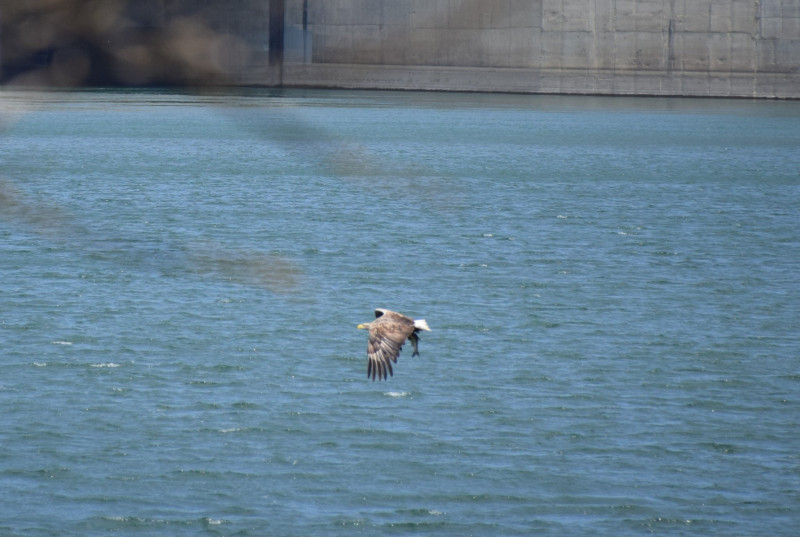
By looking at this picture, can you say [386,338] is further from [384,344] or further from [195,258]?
[195,258]

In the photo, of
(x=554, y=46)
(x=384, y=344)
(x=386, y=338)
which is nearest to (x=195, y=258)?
(x=386, y=338)

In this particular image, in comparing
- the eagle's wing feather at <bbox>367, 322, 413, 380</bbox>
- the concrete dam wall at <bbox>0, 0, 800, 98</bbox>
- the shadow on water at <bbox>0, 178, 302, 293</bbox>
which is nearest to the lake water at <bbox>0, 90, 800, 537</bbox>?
the shadow on water at <bbox>0, 178, 302, 293</bbox>

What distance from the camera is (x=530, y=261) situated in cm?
3331

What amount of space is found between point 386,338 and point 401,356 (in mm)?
9128

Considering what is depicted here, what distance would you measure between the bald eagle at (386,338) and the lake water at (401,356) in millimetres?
1923

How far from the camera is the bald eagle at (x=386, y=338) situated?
12648mm

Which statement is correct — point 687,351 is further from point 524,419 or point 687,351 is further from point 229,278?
point 229,278

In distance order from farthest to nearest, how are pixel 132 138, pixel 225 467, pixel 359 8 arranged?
pixel 359 8 < pixel 132 138 < pixel 225 467

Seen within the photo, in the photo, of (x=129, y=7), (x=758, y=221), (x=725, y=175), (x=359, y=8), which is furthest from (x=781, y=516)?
(x=359, y=8)

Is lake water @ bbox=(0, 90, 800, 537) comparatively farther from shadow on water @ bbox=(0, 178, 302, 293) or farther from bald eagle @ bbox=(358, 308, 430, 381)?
bald eagle @ bbox=(358, 308, 430, 381)

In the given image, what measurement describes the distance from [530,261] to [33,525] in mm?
21831

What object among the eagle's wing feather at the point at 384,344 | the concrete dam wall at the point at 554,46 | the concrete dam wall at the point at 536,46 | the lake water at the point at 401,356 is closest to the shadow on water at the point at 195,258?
the lake water at the point at 401,356

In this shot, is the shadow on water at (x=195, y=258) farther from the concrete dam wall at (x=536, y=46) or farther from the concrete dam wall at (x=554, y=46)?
the concrete dam wall at (x=554, y=46)

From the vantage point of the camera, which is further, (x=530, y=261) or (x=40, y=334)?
(x=530, y=261)
